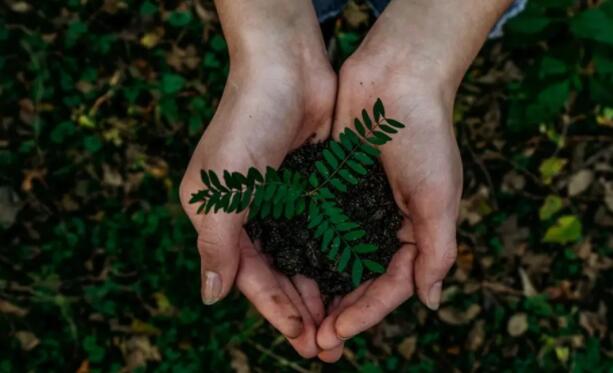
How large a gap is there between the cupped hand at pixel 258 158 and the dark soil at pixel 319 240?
6 cm

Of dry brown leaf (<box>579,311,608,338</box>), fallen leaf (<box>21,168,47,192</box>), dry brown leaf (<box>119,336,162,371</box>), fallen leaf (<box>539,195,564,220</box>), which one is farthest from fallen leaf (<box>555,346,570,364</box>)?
fallen leaf (<box>21,168,47,192</box>)

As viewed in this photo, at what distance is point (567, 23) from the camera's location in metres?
3.62

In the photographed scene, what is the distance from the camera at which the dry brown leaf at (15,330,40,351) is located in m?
3.91

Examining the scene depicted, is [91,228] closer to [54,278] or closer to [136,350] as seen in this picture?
[54,278]

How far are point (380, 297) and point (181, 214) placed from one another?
1643mm

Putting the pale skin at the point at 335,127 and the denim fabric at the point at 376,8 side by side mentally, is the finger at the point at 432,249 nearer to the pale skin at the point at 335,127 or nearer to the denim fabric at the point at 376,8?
the pale skin at the point at 335,127

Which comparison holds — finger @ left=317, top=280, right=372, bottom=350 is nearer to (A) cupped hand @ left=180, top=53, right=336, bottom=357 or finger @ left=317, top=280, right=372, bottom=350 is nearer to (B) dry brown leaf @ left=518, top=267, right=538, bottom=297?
(A) cupped hand @ left=180, top=53, right=336, bottom=357

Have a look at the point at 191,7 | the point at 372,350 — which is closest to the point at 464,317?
the point at 372,350

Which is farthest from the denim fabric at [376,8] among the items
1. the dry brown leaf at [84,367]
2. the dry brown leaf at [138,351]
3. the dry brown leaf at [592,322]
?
the dry brown leaf at [84,367]

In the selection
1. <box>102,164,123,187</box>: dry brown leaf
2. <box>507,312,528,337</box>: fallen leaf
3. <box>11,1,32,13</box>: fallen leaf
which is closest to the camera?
<box>507,312,528,337</box>: fallen leaf

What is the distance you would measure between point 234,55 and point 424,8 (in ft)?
2.97

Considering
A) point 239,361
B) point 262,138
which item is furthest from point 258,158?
point 239,361

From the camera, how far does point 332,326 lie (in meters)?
2.81

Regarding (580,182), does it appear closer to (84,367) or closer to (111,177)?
(111,177)
